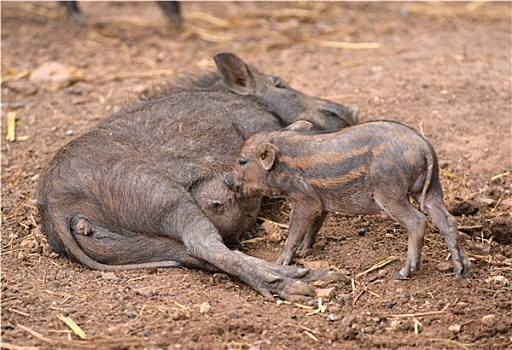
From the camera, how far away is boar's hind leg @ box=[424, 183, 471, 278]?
4.75 m

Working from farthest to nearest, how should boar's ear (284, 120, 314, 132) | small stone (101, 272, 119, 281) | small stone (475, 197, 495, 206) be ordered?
small stone (475, 197, 495, 206) < boar's ear (284, 120, 314, 132) < small stone (101, 272, 119, 281)

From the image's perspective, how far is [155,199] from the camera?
5.32 m

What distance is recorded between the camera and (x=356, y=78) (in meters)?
8.24

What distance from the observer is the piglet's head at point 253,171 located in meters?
5.23

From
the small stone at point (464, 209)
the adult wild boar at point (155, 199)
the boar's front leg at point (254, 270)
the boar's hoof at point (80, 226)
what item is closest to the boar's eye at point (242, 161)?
the adult wild boar at point (155, 199)

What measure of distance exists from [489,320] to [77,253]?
7.94 feet

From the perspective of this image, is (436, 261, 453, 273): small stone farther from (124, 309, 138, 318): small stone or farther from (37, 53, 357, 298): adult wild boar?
(124, 309, 138, 318): small stone

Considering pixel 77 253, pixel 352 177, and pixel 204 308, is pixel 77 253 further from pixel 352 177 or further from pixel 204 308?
pixel 352 177

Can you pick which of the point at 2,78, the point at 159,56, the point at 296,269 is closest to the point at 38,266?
the point at 296,269

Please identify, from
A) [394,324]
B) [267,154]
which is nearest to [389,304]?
[394,324]

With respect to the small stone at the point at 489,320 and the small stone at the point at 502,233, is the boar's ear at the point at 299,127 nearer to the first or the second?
the small stone at the point at 502,233

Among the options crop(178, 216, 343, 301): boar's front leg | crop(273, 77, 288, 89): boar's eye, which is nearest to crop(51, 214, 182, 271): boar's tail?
crop(178, 216, 343, 301): boar's front leg

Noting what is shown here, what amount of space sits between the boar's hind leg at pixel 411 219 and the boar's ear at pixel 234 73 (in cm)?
221

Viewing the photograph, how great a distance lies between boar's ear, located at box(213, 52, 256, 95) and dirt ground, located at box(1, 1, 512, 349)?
1.80 ft
